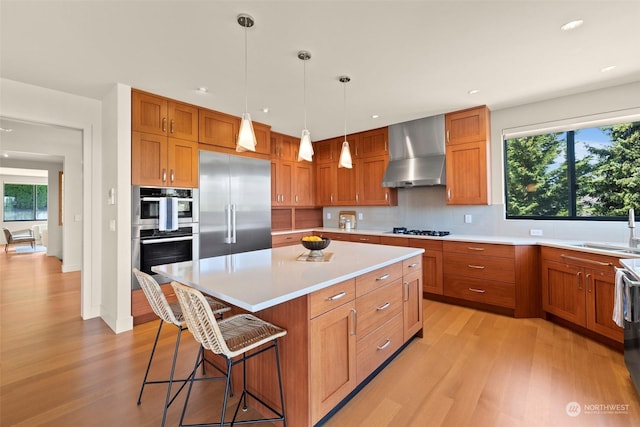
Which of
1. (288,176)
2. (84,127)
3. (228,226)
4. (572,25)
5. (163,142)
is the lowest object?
(228,226)

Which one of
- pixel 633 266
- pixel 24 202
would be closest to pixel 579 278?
pixel 633 266

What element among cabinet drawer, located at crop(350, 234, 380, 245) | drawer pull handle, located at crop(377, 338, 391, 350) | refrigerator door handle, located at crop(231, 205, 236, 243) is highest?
refrigerator door handle, located at crop(231, 205, 236, 243)

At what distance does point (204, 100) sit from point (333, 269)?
8.71 ft

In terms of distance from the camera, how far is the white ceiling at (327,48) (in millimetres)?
1813

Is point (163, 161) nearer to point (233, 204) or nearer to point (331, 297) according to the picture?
point (233, 204)

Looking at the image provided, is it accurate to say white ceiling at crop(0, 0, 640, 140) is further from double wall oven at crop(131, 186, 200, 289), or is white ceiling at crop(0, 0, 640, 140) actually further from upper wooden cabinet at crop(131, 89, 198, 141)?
double wall oven at crop(131, 186, 200, 289)

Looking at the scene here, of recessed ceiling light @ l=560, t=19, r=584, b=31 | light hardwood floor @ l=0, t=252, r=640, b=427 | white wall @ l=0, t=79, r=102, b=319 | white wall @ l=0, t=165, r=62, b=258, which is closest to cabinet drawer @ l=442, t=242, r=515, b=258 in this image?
light hardwood floor @ l=0, t=252, r=640, b=427

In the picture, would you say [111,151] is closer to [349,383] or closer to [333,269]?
[333,269]

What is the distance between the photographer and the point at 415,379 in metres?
2.04

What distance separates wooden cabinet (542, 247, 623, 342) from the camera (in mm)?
2406

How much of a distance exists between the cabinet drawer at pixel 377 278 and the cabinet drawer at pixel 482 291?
1.63 meters

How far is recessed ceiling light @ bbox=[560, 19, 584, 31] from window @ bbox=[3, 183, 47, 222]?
43.8 ft

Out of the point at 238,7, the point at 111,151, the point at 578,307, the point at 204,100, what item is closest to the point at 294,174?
the point at 204,100

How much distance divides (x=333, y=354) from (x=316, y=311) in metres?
0.33
